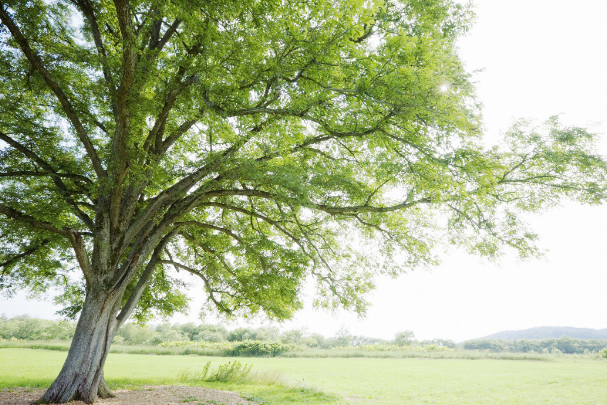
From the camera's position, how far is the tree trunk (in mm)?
6918

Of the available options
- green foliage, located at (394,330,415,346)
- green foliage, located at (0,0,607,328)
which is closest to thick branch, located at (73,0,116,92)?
green foliage, located at (0,0,607,328)

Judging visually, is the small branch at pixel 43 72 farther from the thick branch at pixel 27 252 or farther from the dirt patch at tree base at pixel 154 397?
the dirt patch at tree base at pixel 154 397

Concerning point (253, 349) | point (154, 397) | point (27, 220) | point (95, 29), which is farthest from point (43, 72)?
point (253, 349)

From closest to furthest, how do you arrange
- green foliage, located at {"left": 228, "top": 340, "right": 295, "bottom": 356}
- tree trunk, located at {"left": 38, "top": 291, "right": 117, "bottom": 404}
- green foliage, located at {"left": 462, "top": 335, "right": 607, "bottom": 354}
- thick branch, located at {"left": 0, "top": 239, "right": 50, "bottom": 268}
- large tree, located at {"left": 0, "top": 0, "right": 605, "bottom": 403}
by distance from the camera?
large tree, located at {"left": 0, "top": 0, "right": 605, "bottom": 403}
tree trunk, located at {"left": 38, "top": 291, "right": 117, "bottom": 404}
thick branch, located at {"left": 0, "top": 239, "right": 50, "bottom": 268}
green foliage, located at {"left": 228, "top": 340, "right": 295, "bottom": 356}
green foliage, located at {"left": 462, "top": 335, "right": 607, "bottom": 354}

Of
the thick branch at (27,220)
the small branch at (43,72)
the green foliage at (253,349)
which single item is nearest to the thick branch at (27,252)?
the thick branch at (27,220)

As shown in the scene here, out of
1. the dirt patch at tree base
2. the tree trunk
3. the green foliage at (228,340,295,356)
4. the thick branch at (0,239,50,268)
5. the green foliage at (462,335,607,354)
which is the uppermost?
the thick branch at (0,239,50,268)

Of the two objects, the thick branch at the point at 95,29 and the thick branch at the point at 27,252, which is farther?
the thick branch at the point at 27,252

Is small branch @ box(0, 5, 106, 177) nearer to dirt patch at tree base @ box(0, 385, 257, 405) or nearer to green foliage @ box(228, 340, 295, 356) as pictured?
dirt patch at tree base @ box(0, 385, 257, 405)

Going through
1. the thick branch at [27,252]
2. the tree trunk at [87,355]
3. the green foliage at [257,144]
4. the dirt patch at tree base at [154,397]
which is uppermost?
the green foliage at [257,144]

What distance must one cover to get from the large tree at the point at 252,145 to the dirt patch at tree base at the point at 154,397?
77 cm

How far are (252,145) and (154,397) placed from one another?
7447 millimetres

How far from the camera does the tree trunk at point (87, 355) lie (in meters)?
6.92

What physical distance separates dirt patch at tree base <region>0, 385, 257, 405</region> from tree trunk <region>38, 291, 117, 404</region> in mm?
282

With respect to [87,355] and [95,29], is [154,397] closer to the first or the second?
[87,355]
